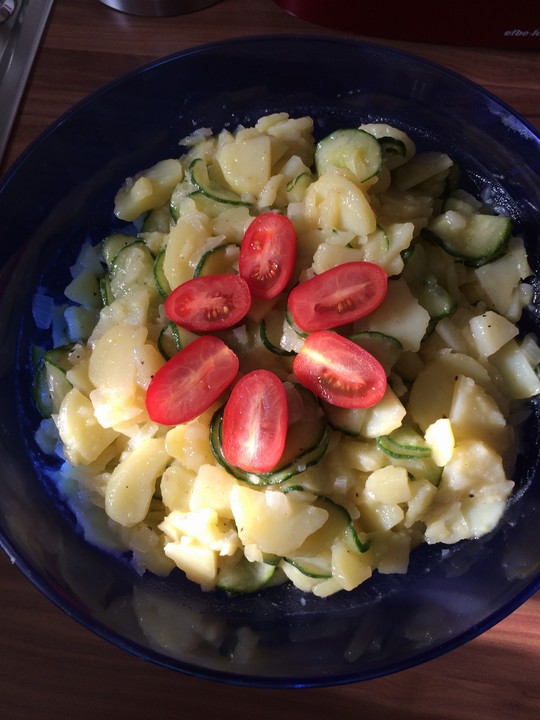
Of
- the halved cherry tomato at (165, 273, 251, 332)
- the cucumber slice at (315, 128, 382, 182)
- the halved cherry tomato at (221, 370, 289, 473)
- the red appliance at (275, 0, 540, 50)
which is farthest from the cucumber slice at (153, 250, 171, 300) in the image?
the red appliance at (275, 0, 540, 50)

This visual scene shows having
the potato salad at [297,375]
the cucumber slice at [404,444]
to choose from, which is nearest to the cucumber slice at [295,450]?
the potato salad at [297,375]

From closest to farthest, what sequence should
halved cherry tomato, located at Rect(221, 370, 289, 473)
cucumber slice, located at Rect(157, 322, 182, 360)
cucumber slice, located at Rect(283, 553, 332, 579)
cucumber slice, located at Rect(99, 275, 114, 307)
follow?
halved cherry tomato, located at Rect(221, 370, 289, 473) < cucumber slice, located at Rect(283, 553, 332, 579) < cucumber slice, located at Rect(157, 322, 182, 360) < cucumber slice, located at Rect(99, 275, 114, 307)

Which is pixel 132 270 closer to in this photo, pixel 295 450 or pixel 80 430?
pixel 80 430

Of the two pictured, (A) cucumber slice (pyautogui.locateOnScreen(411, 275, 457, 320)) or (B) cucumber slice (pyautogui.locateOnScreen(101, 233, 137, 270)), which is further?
(B) cucumber slice (pyautogui.locateOnScreen(101, 233, 137, 270))

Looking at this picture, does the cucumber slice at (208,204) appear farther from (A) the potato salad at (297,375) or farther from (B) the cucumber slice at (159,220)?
(B) the cucumber slice at (159,220)

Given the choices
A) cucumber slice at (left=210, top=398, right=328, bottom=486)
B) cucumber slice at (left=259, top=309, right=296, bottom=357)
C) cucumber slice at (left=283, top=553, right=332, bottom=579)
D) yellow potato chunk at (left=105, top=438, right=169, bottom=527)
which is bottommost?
→ cucumber slice at (left=283, top=553, right=332, bottom=579)

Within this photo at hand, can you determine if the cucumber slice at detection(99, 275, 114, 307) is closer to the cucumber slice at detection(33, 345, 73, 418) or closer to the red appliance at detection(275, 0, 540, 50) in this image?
the cucumber slice at detection(33, 345, 73, 418)

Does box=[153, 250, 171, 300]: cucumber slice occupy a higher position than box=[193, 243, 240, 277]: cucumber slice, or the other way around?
box=[193, 243, 240, 277]: cucumber slice
